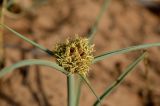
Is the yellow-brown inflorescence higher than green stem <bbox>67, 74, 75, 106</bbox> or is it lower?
higher

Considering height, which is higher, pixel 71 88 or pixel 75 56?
pixel 75 56

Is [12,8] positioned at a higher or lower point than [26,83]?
higher

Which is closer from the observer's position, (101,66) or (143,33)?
(101,66)

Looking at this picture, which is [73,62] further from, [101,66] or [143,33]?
[143,33]

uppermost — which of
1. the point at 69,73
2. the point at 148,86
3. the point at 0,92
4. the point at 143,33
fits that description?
the point at 69,73

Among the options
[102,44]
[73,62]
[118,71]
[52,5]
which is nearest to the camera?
[73,62]

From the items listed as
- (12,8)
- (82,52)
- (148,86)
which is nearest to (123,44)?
(148,86)

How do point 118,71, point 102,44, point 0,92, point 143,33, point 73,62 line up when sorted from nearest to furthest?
point 73,62 < point 0,92 < point 118,71 < point 102,44 < point 143,33

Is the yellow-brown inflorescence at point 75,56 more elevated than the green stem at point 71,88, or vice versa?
the yellow-brown inflorescence at point 75,56
